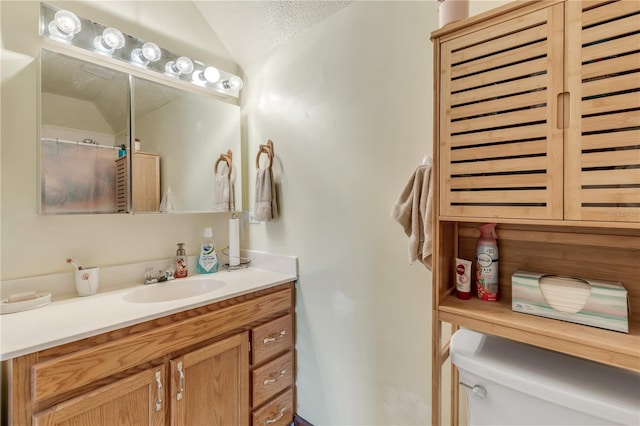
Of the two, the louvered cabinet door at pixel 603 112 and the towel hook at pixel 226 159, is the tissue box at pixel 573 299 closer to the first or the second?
the louvered cabinet door at pixel 603 112

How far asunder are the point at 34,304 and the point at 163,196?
2.30 ft

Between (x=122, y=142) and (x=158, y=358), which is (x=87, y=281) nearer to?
(x=158, y=358)

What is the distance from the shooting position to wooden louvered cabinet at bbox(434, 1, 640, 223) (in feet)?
2.15

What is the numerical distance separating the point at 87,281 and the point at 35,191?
0.45 meters

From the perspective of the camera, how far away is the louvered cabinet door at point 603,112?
642 millimetres

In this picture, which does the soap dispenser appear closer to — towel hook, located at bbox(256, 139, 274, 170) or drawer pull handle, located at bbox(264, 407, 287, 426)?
towel hook, located at bbox(256, 139, 274, 170)

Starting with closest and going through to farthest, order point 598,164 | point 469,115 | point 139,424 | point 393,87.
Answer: point 598,164 → point 469,115 → point 139,424 → point 393,87

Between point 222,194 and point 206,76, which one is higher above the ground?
point 206,76

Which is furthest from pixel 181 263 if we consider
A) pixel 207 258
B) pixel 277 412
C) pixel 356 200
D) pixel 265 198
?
pixel 356 200

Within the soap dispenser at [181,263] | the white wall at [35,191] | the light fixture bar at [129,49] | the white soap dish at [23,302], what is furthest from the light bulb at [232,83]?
the white soap dish at [23,302]

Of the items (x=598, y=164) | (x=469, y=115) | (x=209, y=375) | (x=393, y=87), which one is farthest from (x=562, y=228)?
(x=209, y=375)

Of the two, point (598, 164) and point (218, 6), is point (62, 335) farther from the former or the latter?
point (218, 6)

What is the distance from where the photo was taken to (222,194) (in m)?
1.88

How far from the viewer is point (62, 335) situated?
0.90m
